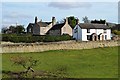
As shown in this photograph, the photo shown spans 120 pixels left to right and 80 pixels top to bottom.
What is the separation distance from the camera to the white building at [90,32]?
7269cm

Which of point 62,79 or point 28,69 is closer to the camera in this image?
point 62,79

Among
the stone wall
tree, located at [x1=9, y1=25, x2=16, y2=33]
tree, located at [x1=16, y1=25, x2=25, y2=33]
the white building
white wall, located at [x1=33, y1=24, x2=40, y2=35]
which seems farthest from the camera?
tree, located at [x1=9, y1=25, x2=16, y2=33]

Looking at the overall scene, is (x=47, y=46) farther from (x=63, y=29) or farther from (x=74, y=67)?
(x=63, y=29)

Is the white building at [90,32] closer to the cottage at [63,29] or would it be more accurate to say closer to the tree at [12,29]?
the cottage at [63,29]

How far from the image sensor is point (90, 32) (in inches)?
2908

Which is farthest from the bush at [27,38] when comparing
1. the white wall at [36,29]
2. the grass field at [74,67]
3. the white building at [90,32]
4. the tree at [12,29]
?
the tree at [12,29]

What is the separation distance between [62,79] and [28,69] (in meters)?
4.38

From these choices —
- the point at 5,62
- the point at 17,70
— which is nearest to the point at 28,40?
the point at 5,62

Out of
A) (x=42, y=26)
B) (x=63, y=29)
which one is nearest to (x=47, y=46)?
(x=63, y=29)

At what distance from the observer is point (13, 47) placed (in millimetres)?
41656

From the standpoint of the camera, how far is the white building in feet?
238

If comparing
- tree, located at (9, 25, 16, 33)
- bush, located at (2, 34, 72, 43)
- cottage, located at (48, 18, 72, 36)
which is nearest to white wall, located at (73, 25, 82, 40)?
cottage, located at (48, 18, 72, 36)

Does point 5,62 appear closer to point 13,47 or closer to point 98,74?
point 13,47

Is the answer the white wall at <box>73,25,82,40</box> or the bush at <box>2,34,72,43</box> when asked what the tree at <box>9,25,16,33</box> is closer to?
the white wall at <box>73,25,82,40</box>
